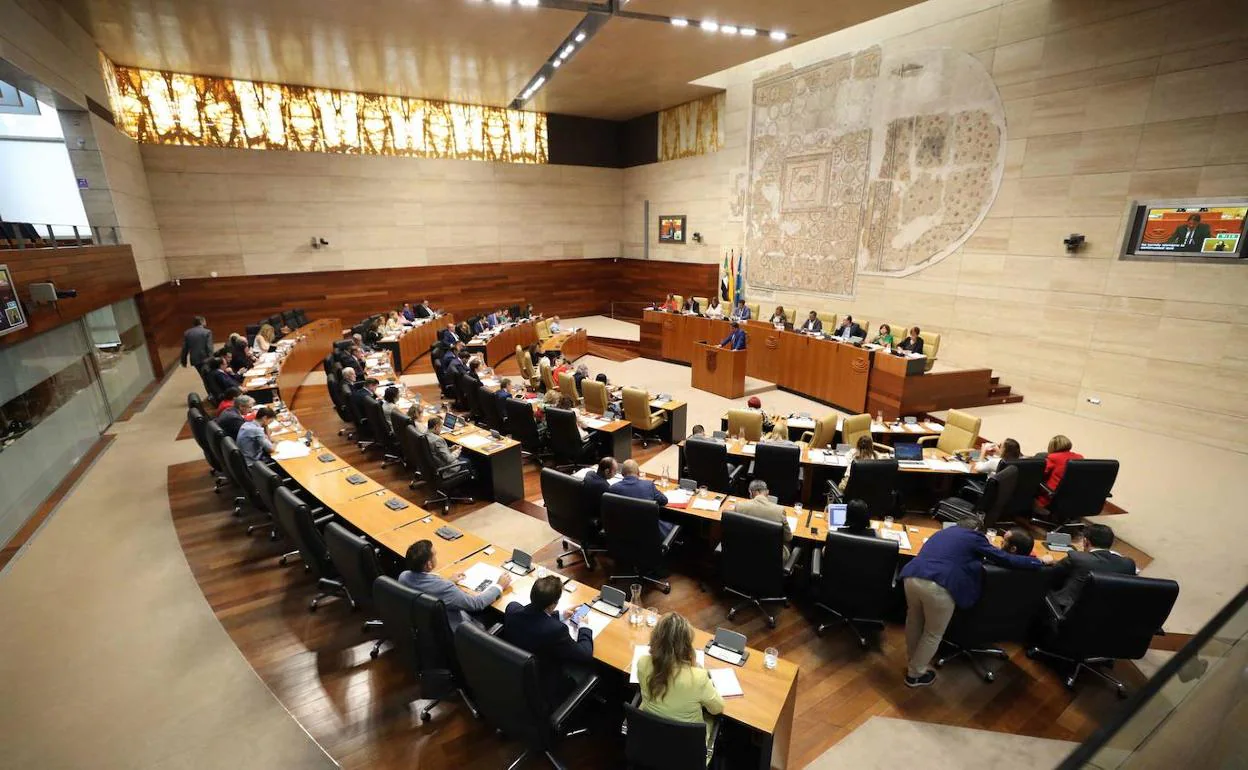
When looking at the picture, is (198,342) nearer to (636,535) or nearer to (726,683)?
(636,535)

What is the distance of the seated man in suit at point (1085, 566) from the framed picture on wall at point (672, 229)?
15.7 meters

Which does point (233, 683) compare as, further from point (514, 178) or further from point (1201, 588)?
point (514, 178)

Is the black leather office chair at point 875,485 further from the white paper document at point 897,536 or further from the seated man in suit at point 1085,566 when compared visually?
the seated man in suit at point 1085,566

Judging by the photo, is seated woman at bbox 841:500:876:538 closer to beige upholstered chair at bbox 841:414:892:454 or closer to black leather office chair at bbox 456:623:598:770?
black leather office chair at bbox 456:623:598:770

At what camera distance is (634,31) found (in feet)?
33.9

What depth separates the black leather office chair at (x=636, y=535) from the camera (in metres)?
4.68

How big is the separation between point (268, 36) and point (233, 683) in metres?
11.8

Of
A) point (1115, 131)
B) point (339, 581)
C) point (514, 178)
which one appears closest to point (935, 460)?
point (339, 581)

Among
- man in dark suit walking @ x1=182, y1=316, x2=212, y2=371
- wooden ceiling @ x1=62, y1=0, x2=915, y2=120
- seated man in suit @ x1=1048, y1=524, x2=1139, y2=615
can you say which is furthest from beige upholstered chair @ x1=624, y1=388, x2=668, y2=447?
man in dark suit walking @ x1=182, y1=316, x2=212, y2=371

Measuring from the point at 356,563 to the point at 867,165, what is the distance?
13203 mm

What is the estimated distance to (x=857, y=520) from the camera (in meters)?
4.42

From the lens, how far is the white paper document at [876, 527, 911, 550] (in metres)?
4.56

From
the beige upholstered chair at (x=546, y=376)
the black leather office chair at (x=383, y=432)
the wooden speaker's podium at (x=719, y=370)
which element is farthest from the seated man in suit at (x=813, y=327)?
the black leather office chair at (x=383, y=432)

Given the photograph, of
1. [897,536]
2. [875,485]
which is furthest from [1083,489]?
[897,536]
